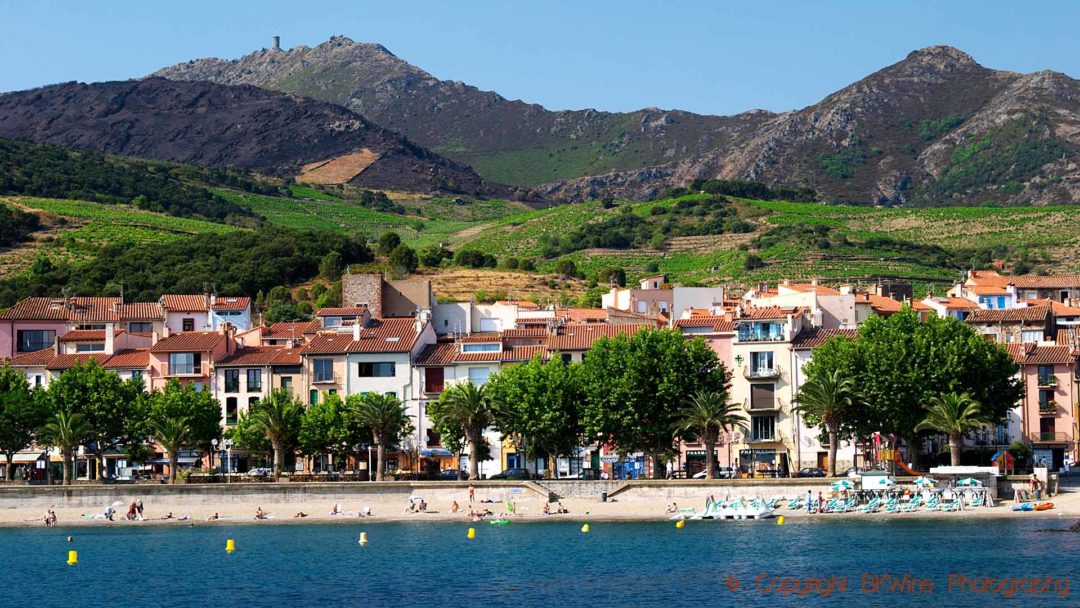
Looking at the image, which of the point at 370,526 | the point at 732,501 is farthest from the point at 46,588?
the point at 732,501

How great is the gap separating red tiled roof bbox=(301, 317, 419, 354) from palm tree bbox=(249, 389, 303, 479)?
7.21 meters

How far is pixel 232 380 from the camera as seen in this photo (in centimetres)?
11206

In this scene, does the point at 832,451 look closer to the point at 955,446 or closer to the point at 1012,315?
the point at 955,446

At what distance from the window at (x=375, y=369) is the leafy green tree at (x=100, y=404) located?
45.1ft

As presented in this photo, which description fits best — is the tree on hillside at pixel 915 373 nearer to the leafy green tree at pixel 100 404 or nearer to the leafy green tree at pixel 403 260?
the leafy green tree at pixel 100 404

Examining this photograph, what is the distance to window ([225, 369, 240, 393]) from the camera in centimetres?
11206

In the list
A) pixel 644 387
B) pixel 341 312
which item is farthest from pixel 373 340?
pixel 644 387

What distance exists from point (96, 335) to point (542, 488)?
4006cm

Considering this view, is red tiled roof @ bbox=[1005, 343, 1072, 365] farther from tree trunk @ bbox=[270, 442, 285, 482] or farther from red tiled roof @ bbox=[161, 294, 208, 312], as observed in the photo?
red tiled roof @ bbox=[161, 294, 208, 312]

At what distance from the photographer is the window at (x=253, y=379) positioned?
112 meters

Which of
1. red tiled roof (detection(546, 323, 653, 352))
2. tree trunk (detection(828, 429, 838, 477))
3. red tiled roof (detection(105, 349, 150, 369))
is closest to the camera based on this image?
tree trunk (detection(828, 429, 838, 477))

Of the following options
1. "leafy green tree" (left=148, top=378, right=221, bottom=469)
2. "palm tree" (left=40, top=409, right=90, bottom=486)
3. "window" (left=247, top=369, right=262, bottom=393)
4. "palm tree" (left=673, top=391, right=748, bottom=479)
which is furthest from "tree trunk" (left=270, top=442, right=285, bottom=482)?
"palm tree" (left=673, top=391, right=748, bottom=479)

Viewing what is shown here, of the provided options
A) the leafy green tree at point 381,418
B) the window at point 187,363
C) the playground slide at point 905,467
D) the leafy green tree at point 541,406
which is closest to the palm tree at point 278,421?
the leafy green tree at point 381,418

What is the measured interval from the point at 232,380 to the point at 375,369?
32.7ft
